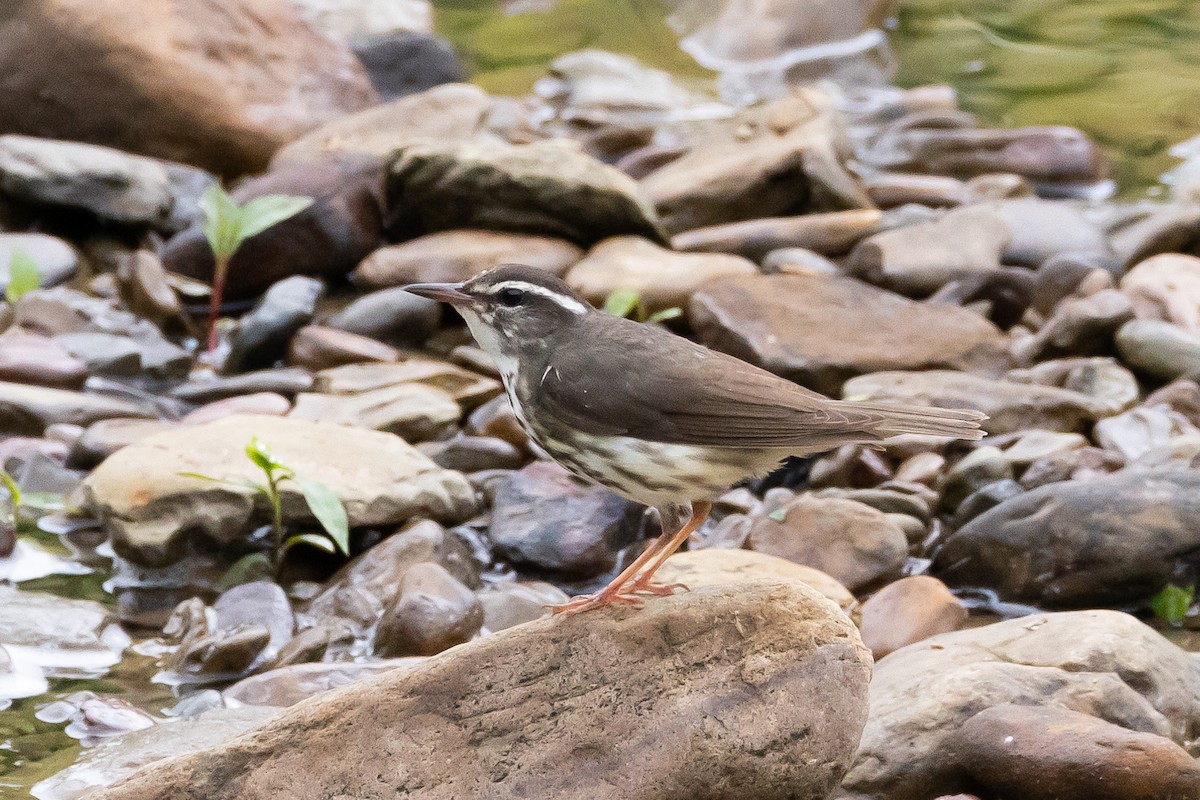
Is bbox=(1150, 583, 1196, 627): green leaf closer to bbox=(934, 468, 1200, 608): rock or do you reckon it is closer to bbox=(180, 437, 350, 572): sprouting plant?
bbox=(934, 468, 1200, 608): rock

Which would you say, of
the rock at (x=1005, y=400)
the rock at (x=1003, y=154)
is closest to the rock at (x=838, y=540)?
the rock at (x=1005, y=400)

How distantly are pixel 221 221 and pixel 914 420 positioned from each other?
202 inches

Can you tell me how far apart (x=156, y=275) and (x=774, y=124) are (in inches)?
193

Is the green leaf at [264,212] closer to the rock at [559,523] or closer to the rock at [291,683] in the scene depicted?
the rock at [559,523]

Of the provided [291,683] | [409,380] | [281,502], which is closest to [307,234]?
[409,380]

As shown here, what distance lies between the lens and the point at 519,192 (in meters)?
9.52

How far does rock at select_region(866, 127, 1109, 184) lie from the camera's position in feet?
39.7

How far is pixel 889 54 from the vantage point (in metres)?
15.3

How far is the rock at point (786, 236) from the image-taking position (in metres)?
9.90

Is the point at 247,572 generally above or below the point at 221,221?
below

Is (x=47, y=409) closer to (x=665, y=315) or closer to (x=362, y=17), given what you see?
(x=665, y=315)

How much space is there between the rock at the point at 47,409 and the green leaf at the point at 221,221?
1.29 meters

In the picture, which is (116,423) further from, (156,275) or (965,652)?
(965,652)

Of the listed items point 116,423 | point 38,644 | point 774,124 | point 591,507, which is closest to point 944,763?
point 591,507
